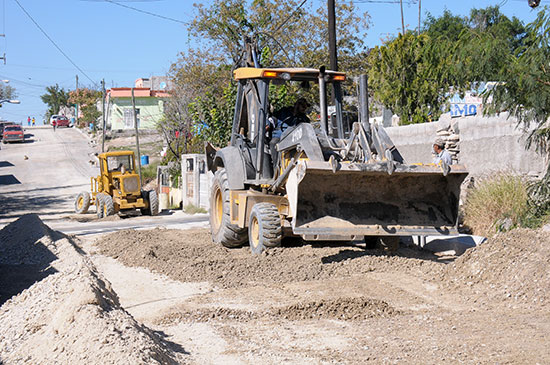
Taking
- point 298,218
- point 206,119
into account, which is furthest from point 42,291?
point 206,119

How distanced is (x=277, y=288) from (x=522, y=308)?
2945 millimetres

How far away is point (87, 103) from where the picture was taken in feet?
280

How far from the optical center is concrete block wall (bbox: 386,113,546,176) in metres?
12.3

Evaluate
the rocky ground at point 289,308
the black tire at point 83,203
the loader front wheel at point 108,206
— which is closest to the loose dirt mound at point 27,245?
the rocky ground at point 289,308

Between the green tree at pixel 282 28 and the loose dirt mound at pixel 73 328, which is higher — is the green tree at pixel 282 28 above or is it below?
above

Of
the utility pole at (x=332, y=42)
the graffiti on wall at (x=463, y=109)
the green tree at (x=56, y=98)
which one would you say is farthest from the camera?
the green tree at (x=56, y=98)

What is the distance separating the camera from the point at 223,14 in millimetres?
30594

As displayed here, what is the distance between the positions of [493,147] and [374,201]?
4.59 meters

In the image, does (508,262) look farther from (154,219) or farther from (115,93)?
(115,93)

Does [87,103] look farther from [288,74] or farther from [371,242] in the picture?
[371,242]

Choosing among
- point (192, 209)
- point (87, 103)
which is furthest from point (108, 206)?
point (87, 103)

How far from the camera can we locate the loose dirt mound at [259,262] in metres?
9.09

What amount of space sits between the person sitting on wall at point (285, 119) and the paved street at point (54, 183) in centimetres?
723

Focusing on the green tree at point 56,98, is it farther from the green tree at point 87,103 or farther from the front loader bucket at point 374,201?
the front loader bucket at point 374,201
